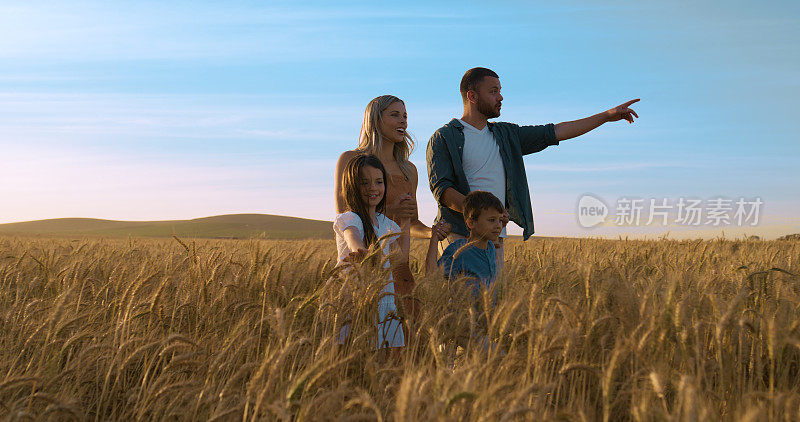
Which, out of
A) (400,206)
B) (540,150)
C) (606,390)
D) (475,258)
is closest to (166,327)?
(400,206)

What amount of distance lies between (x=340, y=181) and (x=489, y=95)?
1603 millimetres

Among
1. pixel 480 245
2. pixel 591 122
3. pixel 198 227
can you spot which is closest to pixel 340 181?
pixel 480 245

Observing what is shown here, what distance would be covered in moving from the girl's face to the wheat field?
0.56 metres

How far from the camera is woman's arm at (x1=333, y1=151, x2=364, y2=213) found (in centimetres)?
333

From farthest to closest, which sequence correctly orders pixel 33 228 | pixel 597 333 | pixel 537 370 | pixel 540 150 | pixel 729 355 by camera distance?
pixel 33 228 → pixel 540 150 → pixel 597 333 → pixel 729 355 → pixel 537 370

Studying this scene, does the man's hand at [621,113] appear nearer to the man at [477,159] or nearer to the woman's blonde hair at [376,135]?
the man at [477,159]

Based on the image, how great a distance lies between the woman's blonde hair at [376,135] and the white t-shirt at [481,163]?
701 millimetres

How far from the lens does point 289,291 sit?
128 inches

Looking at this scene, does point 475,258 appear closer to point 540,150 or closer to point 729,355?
point 729,355

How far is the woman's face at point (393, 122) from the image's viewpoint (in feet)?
11.7

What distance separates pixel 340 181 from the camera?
340cm

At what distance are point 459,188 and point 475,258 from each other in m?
1.21

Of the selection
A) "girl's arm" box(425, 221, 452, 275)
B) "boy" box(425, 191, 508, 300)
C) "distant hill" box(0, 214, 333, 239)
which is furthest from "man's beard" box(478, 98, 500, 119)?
"distant hill" box(0, 214, 333, 239)

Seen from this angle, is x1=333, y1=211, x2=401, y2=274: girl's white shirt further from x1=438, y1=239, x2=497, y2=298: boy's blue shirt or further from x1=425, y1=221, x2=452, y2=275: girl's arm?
x1=438, y1=239, x2=497, y2=298: boy's blue shirt
